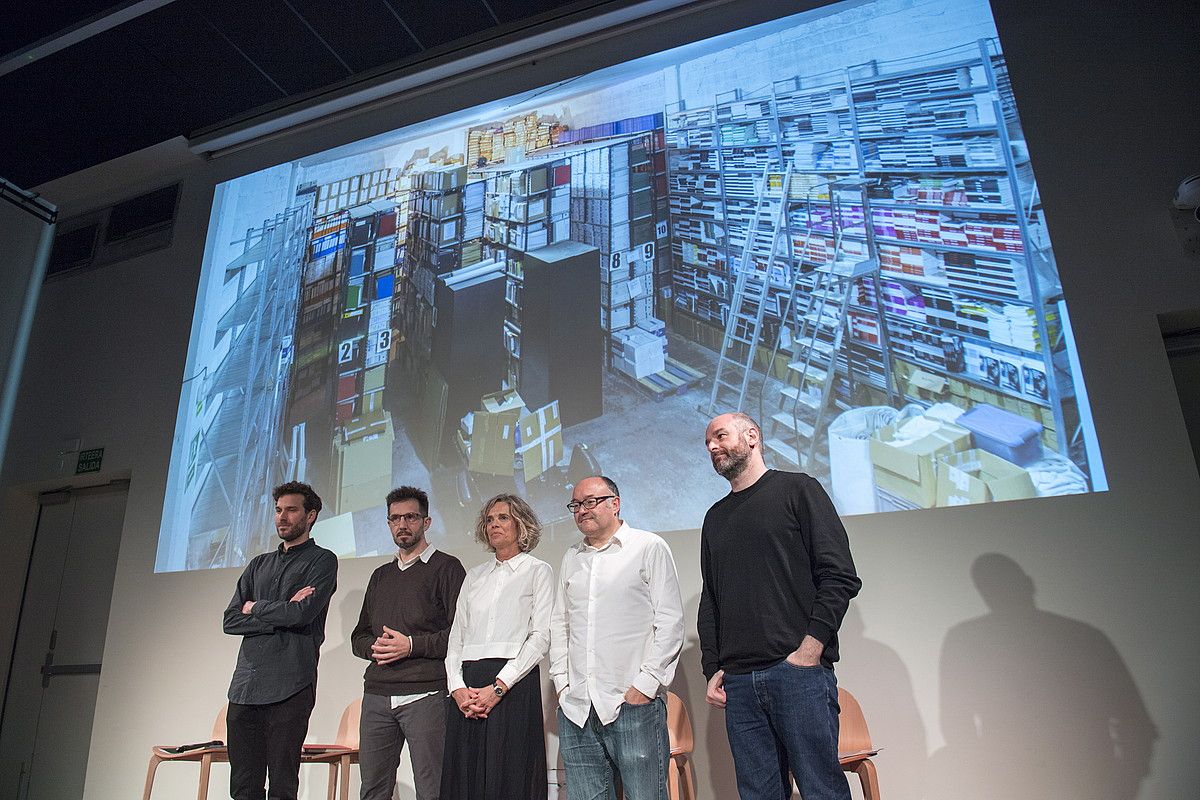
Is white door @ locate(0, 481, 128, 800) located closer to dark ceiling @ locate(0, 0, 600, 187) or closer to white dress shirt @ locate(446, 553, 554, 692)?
dark ceiling @ locate(0, 0, 600, 187)

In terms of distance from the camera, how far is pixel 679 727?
2.57 metres

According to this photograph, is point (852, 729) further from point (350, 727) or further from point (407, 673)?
point (350, 727)

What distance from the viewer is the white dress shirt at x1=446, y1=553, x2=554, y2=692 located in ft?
7.45

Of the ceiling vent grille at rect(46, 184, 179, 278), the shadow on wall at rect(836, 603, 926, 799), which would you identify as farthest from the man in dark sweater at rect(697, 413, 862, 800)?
the ceiling vent grille at rect(46, 184, 179, 278)

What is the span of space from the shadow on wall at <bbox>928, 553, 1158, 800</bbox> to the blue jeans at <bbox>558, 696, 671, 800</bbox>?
3.36 feet

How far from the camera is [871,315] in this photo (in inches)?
112

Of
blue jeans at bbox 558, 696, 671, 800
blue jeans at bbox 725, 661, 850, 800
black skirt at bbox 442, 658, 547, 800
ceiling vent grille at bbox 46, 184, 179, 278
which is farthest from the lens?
ceiling vent grille at bbox 46, 184, 179, 278

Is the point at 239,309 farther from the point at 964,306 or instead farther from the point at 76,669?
the point at 964,306

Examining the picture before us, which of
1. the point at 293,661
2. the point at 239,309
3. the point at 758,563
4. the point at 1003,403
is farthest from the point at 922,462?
the point at 239,309

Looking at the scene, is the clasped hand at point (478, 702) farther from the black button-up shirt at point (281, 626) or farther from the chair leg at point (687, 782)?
the chair leg at point (687, 782)

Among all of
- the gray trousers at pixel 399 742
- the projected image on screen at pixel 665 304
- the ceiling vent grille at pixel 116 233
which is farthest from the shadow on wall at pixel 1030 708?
the ceiling vent grille at pixel 116 233

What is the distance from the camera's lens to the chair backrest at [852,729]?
2430 mm

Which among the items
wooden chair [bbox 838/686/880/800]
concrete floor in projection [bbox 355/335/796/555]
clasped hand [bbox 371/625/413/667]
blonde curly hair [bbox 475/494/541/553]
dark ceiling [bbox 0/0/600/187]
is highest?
dark ceiling [bbox 0/0/600/187]

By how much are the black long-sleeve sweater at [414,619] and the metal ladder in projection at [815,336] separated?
4.21ft
